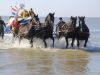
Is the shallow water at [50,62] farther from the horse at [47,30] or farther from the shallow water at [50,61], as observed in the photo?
the horse at [47,30]

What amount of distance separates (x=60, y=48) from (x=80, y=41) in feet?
3.86

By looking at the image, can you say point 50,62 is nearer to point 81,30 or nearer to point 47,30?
point 47,30

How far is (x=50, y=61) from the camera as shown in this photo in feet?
39.9

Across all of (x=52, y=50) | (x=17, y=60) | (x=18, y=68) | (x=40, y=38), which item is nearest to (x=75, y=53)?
(x=52, y=50)

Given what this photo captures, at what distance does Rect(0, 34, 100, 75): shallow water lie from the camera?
10105 millimetres

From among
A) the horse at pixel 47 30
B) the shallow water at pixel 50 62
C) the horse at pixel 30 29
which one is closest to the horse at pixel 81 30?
the shallow water at pixel 50 62

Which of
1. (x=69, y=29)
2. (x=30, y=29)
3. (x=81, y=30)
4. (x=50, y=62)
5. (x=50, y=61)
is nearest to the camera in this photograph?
(x=50, y=62)

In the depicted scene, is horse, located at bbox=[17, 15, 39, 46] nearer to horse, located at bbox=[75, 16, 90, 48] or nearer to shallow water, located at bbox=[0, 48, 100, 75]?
shallow water, located at bbox=[0, 48, 100, 75]

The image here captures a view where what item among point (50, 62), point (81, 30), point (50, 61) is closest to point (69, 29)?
point (81, 30)

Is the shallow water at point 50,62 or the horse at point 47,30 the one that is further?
the horse at point 47,30

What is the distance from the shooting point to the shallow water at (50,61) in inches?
398

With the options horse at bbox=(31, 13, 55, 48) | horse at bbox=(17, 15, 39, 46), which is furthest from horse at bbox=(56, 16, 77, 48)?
horse at bbox=(17, 15, 39, 46)

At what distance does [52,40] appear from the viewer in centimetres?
1634

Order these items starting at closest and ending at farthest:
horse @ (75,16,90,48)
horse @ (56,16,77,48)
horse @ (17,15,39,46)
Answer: horse @ (75,16,90,48) < horse @ (56,16,77,48) < horse @ (17,15,39,46)
